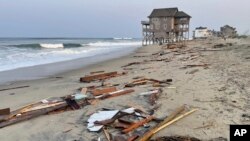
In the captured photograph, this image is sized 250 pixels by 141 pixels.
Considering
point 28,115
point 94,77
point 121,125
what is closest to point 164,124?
point 121,125

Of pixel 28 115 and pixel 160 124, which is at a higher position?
pixel 160 124

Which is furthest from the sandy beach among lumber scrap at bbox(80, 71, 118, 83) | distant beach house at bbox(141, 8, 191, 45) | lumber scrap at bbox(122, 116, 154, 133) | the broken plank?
distant beach house at bbox(141, 8, 191, 45)

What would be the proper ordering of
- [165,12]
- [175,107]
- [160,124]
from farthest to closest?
[165,12] → [175,107] → [160,124]

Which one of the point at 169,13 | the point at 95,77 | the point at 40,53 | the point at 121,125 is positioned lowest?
the point at 40,53

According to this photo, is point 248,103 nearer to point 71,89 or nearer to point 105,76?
point 71,89

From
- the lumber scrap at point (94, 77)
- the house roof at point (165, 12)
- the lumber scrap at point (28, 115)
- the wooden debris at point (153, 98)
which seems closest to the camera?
the lumber scrap at point (28, 115)

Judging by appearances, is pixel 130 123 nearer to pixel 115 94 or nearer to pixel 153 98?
pixel 153 98

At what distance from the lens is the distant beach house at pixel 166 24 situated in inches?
2413

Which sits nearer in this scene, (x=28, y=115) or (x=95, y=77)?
(x=28, y=115)

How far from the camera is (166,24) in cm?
6150

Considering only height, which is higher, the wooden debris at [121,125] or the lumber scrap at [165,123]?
the lumber scrap at [165,123]

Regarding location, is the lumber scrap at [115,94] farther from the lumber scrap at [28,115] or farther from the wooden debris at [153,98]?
the lumber scrap at [28,115]

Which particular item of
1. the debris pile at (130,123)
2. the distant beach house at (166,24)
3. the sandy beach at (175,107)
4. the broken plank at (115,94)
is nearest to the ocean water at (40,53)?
the distant beach house at (166,24)

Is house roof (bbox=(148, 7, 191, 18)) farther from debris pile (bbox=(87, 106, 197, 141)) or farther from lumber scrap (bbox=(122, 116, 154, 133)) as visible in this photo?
lumber scrap (bbox=(122, 116, 154, 133))
